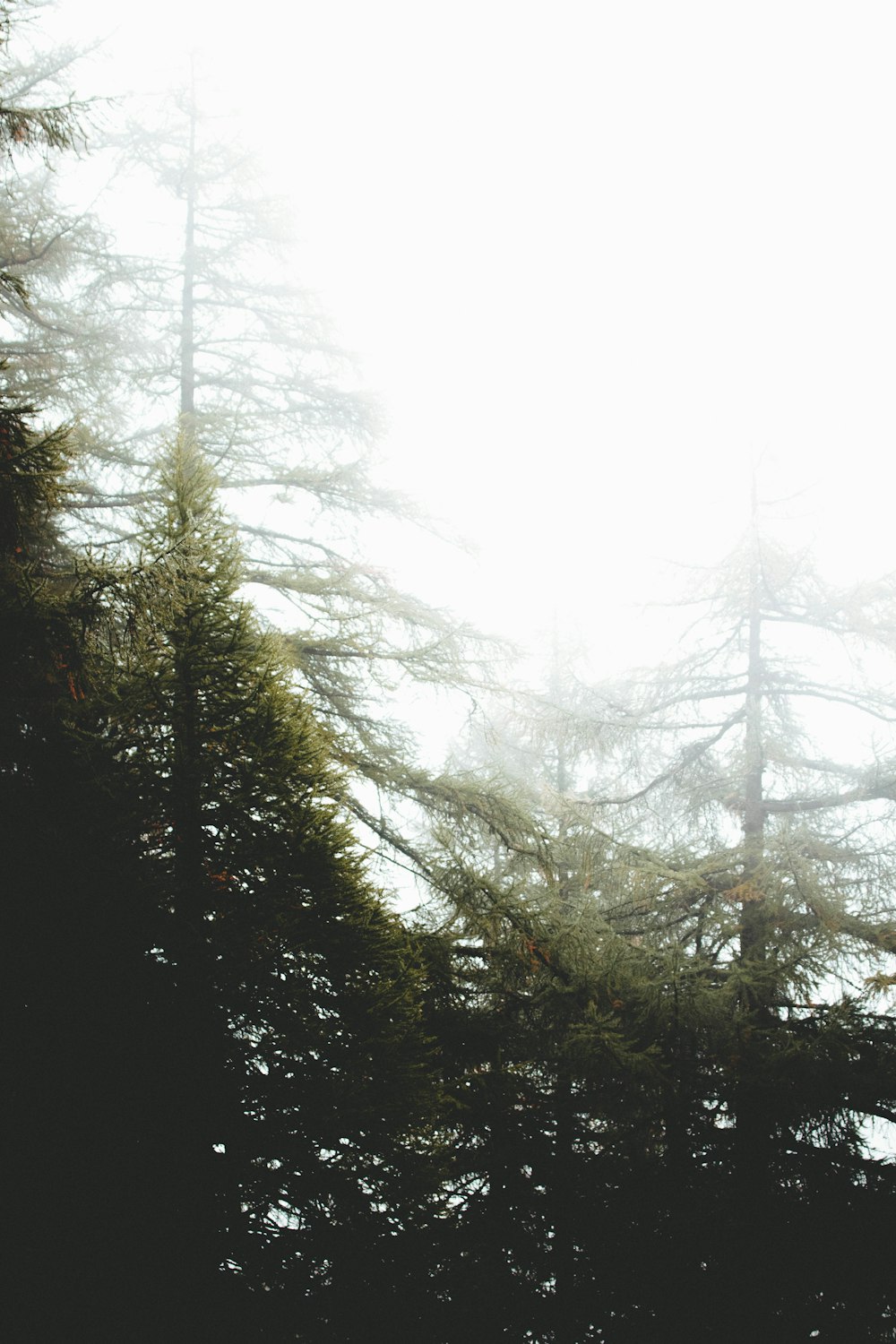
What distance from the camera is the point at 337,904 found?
3.37 meters

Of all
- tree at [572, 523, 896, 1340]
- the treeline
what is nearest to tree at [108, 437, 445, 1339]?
the treeline

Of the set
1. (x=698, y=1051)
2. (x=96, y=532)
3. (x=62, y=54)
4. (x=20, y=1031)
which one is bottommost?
(x=698, y=1051)

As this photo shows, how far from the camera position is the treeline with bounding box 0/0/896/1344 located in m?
2.98

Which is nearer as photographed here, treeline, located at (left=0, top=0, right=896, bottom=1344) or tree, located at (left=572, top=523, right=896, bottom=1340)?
treeline, located at (left=0, top=0, right=896, bottom=1344)

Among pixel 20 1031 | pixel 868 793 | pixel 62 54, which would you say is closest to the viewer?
pixel 20 1031

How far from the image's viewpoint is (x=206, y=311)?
30.2 ft

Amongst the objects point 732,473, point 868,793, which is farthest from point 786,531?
point 868,793

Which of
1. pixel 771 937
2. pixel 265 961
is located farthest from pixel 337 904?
pixel 771 937

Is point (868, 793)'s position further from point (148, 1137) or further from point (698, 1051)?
point (148, 1137)

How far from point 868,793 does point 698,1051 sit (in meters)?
3.47

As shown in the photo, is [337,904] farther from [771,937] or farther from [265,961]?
[771,937]

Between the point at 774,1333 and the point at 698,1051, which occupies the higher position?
the point at 698,1051

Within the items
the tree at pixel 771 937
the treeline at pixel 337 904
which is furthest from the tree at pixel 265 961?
the tree at pixel 771 937

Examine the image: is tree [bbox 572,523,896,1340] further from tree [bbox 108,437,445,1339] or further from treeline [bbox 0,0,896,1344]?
tree [bbox 108,437,445,1339]
